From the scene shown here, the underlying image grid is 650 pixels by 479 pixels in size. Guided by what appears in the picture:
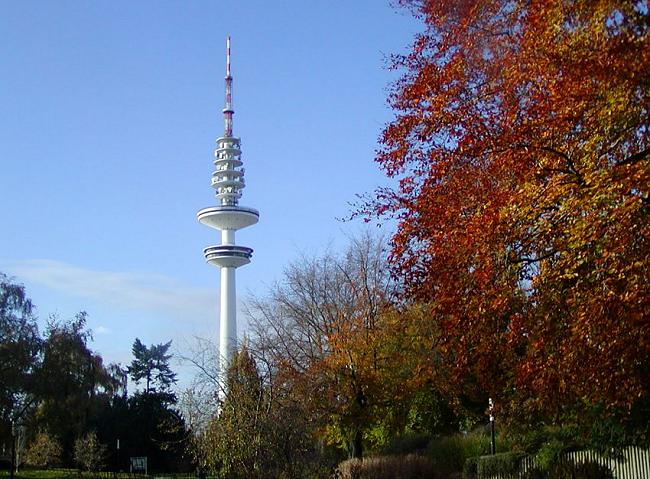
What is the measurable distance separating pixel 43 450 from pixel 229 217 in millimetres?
56363

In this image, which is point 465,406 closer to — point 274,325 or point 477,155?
point 274,325

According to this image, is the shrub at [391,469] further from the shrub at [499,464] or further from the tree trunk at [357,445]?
the tree trunk at [357,445]

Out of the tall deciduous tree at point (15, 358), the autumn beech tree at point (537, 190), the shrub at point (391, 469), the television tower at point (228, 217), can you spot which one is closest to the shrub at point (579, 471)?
the shrub at point (391, 469)

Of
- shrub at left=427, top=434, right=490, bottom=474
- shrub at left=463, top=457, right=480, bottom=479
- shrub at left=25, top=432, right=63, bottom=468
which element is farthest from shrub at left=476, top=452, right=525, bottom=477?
shrub at left=25, top=432, right=63, bottom=468

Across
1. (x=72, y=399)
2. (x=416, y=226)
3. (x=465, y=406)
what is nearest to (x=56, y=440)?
(x=72, y=399)

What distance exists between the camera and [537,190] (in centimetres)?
1204

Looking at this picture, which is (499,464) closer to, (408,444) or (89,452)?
(408,444)

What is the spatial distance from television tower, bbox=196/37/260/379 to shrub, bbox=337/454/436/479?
77709 mm

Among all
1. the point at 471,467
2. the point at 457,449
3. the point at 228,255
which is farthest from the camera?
the point at 228,255

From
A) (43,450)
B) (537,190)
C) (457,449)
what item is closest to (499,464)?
(457,449)

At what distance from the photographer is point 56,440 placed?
189ft

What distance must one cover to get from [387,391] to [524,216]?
2112 centimetres

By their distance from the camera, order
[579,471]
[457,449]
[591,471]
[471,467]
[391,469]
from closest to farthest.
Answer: [591,471], [579,471], [391,469], [471,467], [457,449]

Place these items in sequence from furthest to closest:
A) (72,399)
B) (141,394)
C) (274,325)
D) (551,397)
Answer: (141,394)
(72,399)
(274,325)
(551,397)
